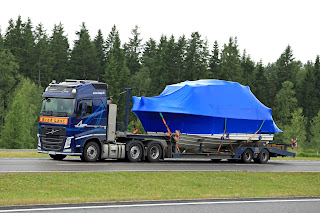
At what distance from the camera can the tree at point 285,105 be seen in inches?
4031

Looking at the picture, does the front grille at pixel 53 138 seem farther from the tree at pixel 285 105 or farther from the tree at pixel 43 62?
the tree at pixel 285 105

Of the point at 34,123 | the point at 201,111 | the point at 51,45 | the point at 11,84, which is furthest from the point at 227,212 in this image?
the point at 51,45

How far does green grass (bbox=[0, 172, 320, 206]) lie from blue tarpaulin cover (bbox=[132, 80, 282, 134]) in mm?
6869

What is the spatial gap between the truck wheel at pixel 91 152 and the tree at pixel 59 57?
79479mm

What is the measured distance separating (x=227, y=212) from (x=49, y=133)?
13478 millimetres

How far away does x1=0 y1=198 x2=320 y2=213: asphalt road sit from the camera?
38.7ft

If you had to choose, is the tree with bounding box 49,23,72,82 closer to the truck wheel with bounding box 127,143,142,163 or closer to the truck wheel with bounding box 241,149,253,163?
the truck wheel with bounding box 241,149,253,163

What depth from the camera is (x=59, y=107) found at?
24000mm

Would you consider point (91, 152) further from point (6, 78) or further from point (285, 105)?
point (285, 105)

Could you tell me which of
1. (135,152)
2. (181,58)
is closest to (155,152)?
(135,152)

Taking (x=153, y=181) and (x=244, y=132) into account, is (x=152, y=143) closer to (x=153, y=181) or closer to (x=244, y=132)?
(x=244, y=132)

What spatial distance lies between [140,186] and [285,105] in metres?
90.7

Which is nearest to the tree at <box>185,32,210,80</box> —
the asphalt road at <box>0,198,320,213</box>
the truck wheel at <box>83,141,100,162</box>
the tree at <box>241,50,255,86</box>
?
the tree at <box>241,50,255,86</box>

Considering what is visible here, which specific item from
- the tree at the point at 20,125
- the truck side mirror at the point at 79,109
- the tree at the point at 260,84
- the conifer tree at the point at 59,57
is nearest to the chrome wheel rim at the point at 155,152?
the truck side mirror at the point at 79,109
